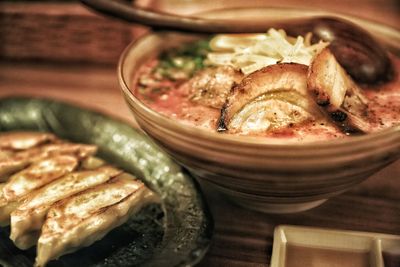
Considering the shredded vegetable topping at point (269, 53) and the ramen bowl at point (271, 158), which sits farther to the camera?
the shredded vegetable topping at point (269, 53)

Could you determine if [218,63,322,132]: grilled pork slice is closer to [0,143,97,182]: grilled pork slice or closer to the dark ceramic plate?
the dark ceramic plate

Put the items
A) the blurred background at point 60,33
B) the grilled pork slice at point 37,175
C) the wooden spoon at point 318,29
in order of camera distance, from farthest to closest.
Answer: the blurred background at point 60,33
the wooden spoon at point 318,29
the grilled pork slice at point 37,175

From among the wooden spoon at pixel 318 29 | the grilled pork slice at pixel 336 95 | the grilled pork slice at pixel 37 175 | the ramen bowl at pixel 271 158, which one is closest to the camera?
the ramen bowl at pixel 271 158

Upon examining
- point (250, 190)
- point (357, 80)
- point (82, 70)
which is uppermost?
point (357, 80)

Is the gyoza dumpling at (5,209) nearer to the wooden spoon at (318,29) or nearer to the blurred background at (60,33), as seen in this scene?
the wooden spoon at (318,29)

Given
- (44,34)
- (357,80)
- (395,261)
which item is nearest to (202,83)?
(357,80)

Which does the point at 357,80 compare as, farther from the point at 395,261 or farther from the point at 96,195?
the point at 96,195

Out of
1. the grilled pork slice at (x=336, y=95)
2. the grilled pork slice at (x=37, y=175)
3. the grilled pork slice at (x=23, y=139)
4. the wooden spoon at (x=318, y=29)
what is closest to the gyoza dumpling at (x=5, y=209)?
the grilled pork slice at (x=37, y=175)
